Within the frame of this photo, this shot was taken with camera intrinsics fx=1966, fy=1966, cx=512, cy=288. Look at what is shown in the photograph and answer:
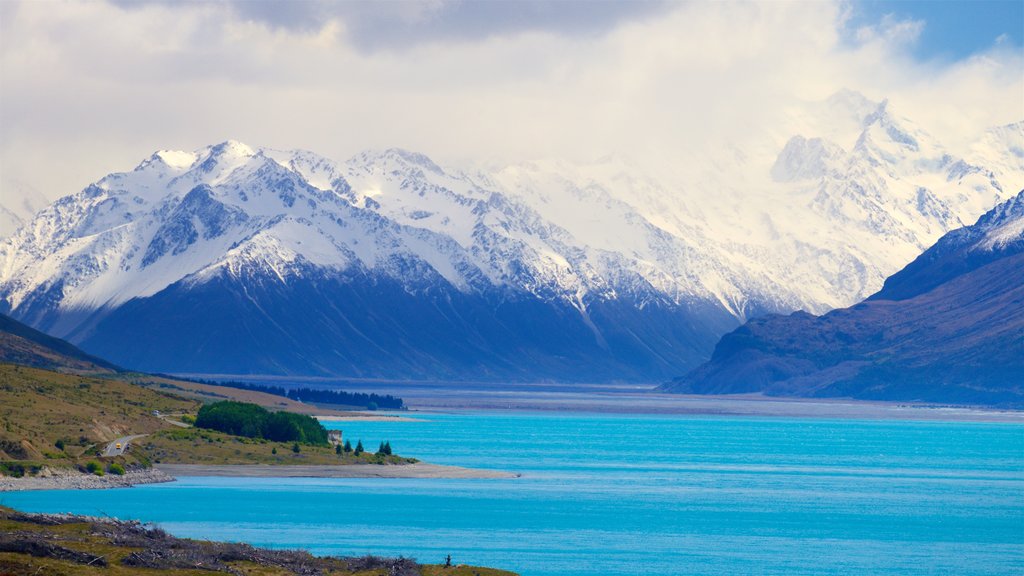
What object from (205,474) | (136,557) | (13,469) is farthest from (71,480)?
(136,557)

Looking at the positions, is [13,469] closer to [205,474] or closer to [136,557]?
[205,474]

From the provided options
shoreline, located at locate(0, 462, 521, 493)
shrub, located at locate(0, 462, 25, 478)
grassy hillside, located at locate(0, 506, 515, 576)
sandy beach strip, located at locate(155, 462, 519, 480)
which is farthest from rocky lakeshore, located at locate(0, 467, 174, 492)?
grassy hillside, located at locate(0, 506, 515, 576)

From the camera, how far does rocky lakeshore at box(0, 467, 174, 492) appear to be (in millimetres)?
154875

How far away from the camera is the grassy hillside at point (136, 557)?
3698 inches

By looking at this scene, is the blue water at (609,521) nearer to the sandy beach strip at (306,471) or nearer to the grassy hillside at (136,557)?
the sandy beach strip at (306,471)

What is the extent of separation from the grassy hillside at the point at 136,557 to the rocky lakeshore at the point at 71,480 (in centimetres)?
4333

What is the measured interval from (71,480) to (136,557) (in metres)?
66.5

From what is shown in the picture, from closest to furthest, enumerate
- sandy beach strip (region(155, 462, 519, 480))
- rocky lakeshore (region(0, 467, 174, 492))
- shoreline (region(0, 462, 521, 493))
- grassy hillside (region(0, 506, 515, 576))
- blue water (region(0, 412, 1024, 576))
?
1. grassy hillside (region(0, 506, 515, 576))
2. blue water (region(0, 412, 1024, 576))
3. rocky lakeshore (region(0, 467, 174, 492))
4. shoreline (region(0, 462, 521, 493))
5. sandy beach strip (region(155, 462, 519, 480))

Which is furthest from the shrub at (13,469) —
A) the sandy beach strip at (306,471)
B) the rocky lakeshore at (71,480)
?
the sandy beach strip at (306,471)

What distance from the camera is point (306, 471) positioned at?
194375 millimetres

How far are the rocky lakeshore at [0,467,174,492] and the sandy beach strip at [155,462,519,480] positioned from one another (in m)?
11.3

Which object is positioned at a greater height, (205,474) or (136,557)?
(205,474)

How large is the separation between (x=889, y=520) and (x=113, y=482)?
64.0 metres

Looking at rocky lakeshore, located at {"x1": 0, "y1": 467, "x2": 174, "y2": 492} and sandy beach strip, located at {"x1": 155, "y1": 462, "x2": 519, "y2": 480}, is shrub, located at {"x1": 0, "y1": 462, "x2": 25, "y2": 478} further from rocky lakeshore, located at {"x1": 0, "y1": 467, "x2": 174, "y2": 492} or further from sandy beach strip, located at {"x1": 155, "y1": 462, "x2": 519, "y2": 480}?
sandy beach strip, located at {"x1": 155, "y1": 462, "x2": 519, "y2": 480}
